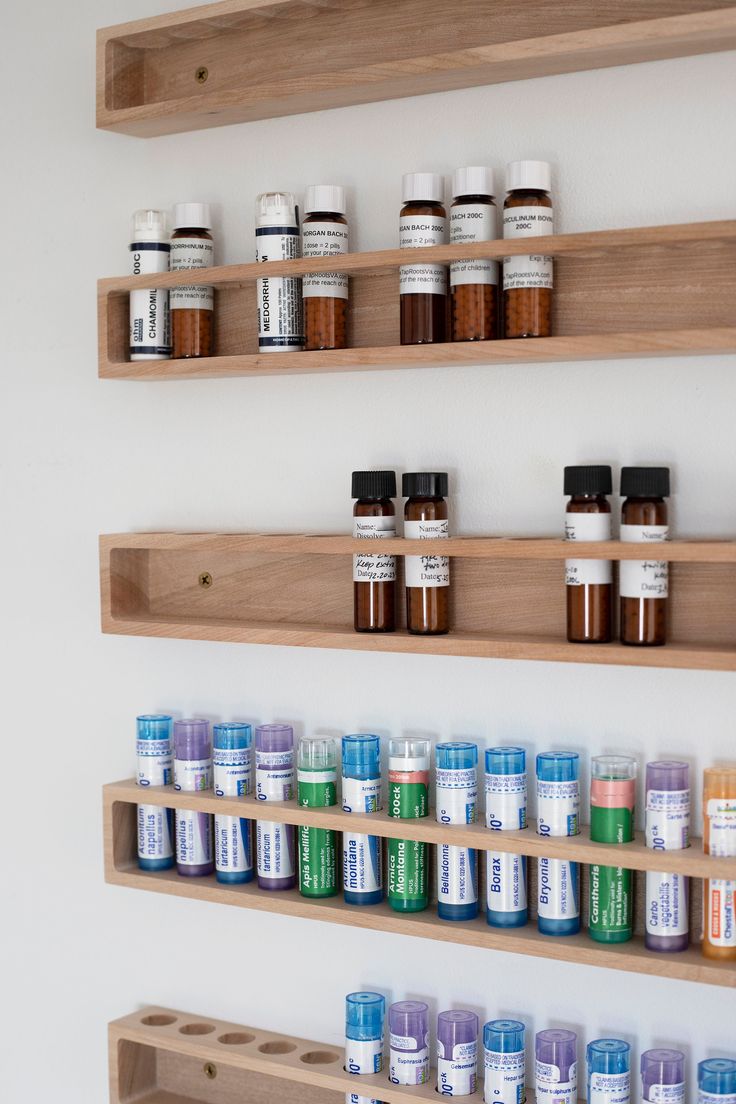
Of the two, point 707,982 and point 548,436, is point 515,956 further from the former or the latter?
point 548,436

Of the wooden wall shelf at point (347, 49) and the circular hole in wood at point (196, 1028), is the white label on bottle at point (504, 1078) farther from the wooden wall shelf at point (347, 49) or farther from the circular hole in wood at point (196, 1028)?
the wooden wall shelf at point (347, 49)

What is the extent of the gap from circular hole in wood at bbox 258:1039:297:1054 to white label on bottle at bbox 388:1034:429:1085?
160 millimetres

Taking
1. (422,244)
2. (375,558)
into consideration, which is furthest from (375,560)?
(422,244)

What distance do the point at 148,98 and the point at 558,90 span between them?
1.63ft

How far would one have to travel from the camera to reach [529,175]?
1212 millimetres

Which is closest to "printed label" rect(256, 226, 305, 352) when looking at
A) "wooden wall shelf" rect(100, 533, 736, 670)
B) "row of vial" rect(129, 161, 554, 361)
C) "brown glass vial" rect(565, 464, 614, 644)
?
"row of vial" rect(129, 161, 554, 361)

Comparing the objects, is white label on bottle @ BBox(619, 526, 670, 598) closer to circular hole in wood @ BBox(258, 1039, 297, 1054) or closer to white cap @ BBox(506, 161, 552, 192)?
white cap @ BBox(506, 161, 552, 192)

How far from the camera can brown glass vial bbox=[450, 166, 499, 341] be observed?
4.04ft

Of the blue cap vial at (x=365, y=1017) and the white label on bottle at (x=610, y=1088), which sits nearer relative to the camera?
the white label on bottle at (x=610, y=1088)

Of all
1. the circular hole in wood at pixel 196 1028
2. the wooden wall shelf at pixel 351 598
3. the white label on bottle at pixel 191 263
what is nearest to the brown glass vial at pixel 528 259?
the wooden wall shelf at pixel 351 598

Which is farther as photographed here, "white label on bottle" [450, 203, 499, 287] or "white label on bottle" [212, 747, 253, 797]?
"white label on bottle" [212, 747, 253, 797]

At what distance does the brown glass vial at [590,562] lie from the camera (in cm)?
118

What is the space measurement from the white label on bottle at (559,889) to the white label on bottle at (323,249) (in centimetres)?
59

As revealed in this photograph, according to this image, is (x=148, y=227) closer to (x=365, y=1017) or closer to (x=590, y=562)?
(x=590, y=562)
